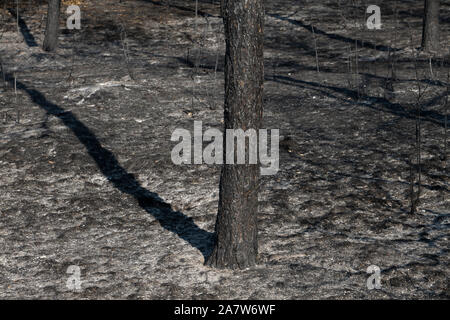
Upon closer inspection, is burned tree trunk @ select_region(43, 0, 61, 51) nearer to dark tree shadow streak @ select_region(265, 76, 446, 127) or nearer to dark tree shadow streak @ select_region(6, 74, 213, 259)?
dark tree shadow streak @ select_region(6, 74, 213, 259)

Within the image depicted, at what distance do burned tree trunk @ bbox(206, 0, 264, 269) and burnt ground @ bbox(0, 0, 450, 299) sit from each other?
0.71 feet

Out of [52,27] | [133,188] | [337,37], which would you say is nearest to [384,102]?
[133,188]

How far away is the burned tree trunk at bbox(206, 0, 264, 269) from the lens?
16.2ft

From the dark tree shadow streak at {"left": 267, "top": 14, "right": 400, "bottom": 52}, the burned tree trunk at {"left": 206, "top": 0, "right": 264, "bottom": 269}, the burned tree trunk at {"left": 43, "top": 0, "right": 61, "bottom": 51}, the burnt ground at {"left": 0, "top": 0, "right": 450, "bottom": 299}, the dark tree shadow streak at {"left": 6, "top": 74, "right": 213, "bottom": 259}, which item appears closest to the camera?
the burned tree trunk at {"left": 206, "top": 0, "right": 264, "bottom": 269}

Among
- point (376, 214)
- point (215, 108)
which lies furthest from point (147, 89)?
point (376, 214)

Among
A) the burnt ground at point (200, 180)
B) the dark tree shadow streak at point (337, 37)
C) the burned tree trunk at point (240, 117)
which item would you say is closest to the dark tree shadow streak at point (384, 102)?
the burnt ground at point (200, 180)

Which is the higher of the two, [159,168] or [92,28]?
[92,28]

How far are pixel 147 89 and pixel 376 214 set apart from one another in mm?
5386

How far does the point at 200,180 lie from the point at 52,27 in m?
7.56

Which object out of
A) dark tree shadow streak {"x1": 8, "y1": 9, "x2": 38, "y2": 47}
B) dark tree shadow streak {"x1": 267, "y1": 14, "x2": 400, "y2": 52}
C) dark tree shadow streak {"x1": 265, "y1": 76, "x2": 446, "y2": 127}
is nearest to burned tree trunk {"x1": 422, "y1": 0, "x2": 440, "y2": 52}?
dark tree shadow streak {"x1": 267, "y1": 14, "x2": 400, "y2": 52}

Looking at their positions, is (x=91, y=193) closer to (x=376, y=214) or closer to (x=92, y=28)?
(x=376, y=214)

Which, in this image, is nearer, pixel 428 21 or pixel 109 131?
pixel 109 131

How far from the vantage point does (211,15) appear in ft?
54.8

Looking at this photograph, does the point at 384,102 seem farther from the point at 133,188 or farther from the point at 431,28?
the point at 133,188
